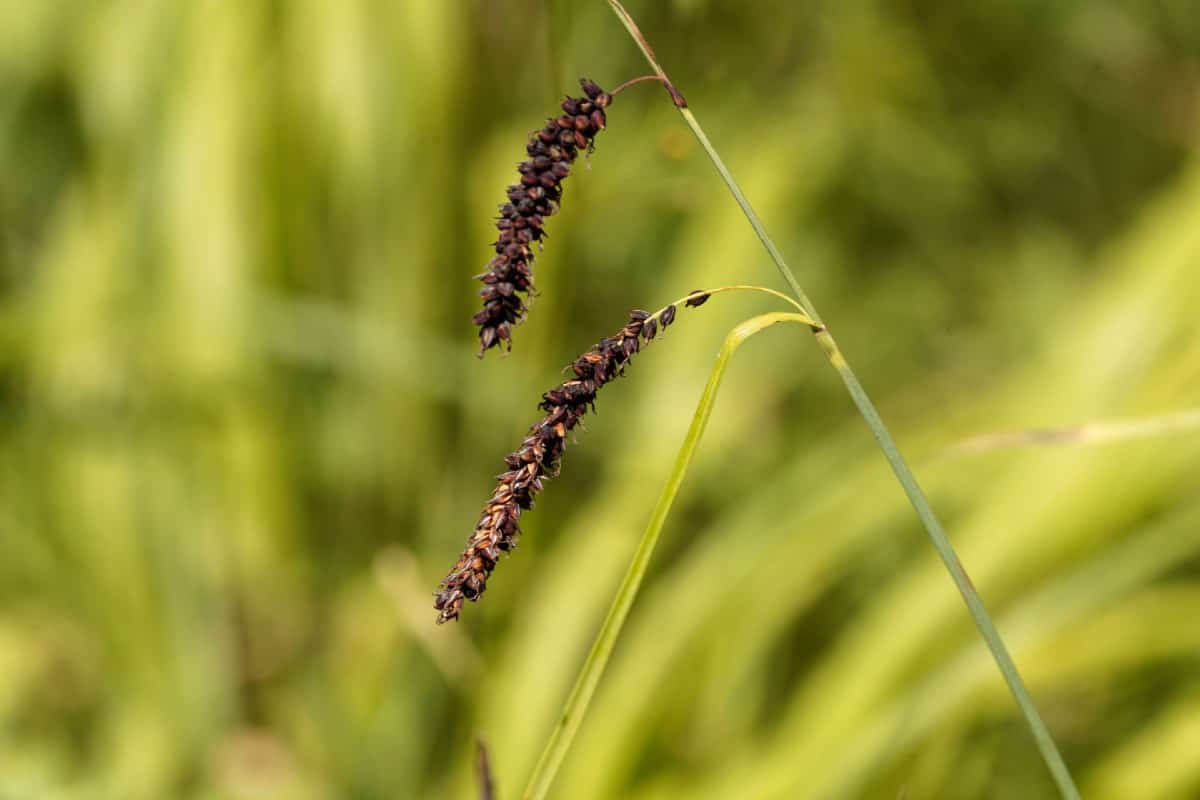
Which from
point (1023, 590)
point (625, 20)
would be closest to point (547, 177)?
point (625, 20)

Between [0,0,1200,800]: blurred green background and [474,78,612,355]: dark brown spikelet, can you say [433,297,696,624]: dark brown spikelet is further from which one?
[0,0,1200,800]: blurred green background

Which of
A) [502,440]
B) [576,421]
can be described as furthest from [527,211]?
[502,440]

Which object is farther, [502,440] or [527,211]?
[502,440]

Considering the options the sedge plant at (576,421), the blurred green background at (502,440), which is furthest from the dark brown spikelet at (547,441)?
the blurred green background at (502,440)

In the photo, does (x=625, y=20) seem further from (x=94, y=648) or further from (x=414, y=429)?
(x=94, y=648)

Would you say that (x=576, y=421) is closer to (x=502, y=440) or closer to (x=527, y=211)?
(x=527, y=211)

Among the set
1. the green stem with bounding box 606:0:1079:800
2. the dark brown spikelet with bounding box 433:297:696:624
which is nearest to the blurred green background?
the green stem with bounding box 606:0:1079:800
